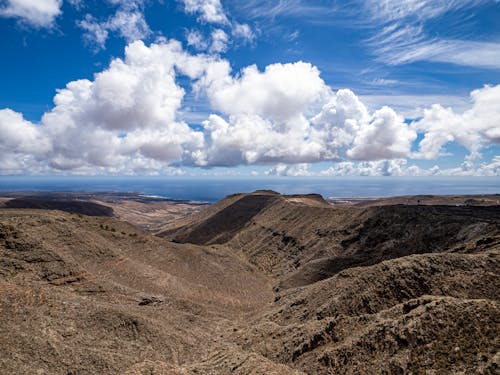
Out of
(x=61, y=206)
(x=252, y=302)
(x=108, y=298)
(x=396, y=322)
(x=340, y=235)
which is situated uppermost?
(x=396, y=322)

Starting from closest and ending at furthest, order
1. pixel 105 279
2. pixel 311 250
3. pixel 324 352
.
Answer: pixel 324 352, pixel 105 279, pixel 311 250

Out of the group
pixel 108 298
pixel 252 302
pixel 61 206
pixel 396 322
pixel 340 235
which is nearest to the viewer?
pixel 396 322

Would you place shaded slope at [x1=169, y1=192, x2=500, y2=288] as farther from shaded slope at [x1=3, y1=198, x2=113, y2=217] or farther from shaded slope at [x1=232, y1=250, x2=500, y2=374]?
shaded slope at [x1=3, y1=198, x2=113, y2=217]

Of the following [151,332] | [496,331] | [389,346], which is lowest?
[151,332]

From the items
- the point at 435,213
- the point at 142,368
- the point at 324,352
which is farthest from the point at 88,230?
the point at 435,213

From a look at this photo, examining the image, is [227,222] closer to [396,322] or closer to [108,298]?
[108,298]

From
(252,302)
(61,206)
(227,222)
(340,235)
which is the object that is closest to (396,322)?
(252,302)

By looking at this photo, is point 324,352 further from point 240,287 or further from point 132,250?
point 132,250

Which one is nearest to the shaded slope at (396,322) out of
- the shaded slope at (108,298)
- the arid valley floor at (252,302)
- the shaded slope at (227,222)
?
the arid valley floor at (252,302)
